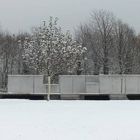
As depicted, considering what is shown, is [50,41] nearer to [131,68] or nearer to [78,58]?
[78,58]

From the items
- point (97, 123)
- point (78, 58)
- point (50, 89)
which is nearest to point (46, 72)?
point (78, 58)

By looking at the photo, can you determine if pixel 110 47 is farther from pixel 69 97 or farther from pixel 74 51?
pixel 69 97

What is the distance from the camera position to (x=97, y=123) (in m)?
15.3

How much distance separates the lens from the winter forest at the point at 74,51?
55188mm

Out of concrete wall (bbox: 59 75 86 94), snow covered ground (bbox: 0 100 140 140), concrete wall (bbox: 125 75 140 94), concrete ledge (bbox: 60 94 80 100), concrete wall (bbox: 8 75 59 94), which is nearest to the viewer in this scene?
snow covered ground (bbox: 0 100 140 140)

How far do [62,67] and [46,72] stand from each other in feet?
8.21

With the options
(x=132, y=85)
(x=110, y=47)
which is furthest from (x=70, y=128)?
(x=110, y=47)

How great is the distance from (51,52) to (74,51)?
3503 mm

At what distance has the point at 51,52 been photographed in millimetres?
54656

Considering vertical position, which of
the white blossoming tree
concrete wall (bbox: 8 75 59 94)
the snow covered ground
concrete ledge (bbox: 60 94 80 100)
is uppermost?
the white blossoming tree

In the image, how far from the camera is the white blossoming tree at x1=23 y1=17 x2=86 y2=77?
54.2m

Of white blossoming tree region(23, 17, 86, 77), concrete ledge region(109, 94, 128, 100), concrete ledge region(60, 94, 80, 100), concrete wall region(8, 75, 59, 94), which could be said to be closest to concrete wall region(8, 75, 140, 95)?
concrete wall region(8, 75, 59, 94)

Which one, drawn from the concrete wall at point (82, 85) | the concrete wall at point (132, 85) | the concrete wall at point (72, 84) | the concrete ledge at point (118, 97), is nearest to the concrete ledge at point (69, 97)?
the concrete wall at point (82, 85)

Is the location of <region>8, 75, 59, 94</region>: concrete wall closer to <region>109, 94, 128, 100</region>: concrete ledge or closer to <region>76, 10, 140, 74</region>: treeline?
<region>109, 94, 128, 100</region>: concrete ledge
